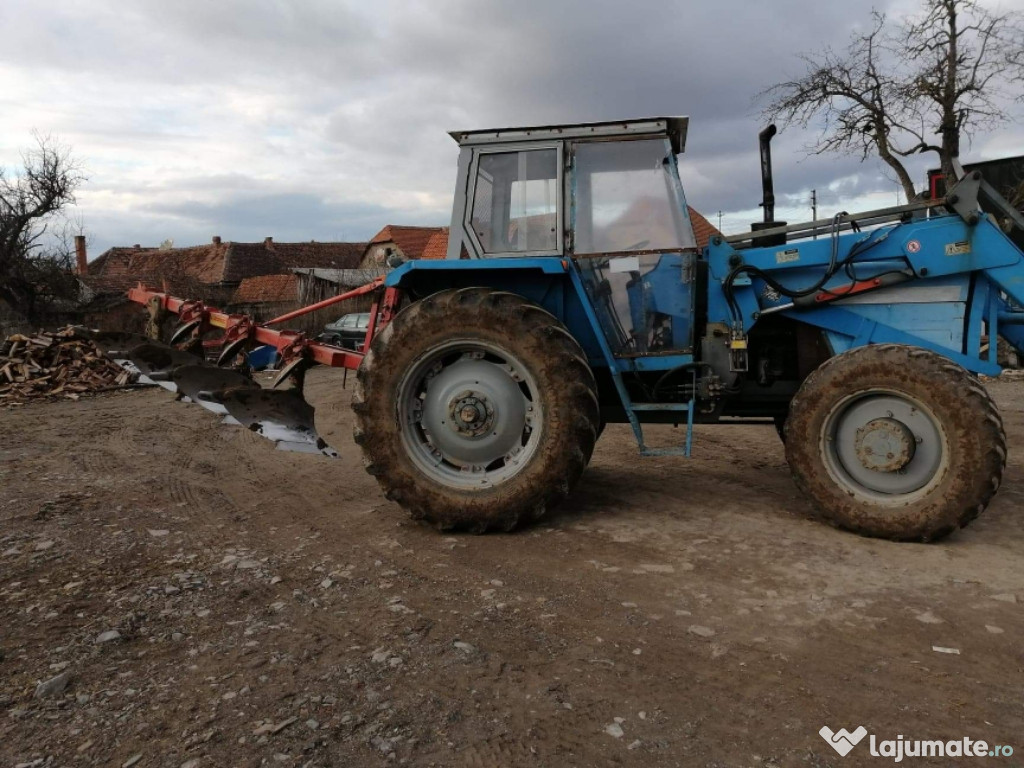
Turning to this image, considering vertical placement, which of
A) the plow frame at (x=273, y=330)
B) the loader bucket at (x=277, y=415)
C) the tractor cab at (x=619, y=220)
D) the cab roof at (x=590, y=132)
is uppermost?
the cab roof at (x=590, y=132)

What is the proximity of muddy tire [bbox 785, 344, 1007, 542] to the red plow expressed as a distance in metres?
2.92

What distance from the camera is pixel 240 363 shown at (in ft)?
19.6

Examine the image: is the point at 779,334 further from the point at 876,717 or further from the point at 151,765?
the point at 151,765

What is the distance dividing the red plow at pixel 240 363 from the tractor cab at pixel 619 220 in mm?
1276

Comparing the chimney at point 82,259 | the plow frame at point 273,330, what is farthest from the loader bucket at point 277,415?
the chimney at point 82,259

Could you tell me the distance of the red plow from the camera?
538 cm

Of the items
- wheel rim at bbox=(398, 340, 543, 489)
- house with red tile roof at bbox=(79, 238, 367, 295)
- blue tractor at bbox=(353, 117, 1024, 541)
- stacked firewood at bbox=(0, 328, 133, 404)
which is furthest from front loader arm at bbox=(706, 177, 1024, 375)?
house with red tile roof at bbox=(79, 238, 367, 295)

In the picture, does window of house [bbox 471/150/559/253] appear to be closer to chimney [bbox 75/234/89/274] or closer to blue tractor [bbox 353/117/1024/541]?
blue tractor [bbox 353/117/1024/541]

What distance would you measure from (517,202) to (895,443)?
279cm

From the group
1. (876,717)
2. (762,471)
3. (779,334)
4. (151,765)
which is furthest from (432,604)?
(762,471)

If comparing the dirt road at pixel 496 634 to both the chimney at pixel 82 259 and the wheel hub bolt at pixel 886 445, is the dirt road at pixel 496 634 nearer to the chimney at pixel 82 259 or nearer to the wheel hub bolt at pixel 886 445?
the wheel hub bolt at pixel 886 445

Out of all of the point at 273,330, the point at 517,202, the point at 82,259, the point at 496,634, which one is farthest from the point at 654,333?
the point at 82,259

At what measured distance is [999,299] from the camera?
184 inches

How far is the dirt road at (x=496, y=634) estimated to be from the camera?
2.38 metres
